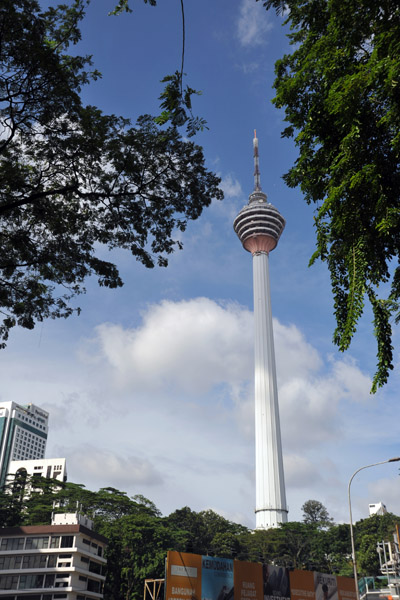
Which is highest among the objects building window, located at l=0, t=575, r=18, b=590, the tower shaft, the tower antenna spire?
the tower antenna spire

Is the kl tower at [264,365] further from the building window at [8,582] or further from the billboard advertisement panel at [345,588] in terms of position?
the building window at [8,582]

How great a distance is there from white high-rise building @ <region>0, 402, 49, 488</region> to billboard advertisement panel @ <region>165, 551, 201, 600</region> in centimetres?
11134

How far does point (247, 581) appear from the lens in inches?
1539

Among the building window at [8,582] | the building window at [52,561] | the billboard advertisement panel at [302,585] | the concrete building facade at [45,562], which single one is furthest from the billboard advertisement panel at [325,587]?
the building window at [8,582]

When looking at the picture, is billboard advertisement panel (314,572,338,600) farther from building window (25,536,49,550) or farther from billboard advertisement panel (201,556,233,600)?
building window (25,536,49,550)

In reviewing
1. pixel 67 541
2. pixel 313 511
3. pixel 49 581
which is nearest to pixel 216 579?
pixel 67 541

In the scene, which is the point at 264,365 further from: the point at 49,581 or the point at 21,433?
the point at 21,433

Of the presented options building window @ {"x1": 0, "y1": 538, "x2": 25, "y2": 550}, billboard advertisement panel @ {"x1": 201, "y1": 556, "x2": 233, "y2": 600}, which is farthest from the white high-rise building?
billboard advertisement panel @ {"x1": 201, "y1": 556, "x2": 233, "y2": 600}

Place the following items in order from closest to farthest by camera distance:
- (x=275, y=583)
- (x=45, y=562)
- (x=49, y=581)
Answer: (x=275, y=583) < (x=49, y=581) < (x=45, y=562)

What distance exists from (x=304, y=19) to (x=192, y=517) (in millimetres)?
73949

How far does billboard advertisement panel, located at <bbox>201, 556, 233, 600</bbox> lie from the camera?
115 feet

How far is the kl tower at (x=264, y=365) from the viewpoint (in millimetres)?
104812

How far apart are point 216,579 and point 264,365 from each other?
7984 cm

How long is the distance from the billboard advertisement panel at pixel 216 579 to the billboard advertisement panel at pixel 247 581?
65 cm
